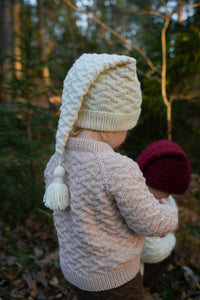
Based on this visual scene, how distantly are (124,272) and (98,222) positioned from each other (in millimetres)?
409

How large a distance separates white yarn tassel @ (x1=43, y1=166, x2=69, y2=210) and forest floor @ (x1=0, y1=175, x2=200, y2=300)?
1449mm

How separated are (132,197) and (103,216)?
0.22 m

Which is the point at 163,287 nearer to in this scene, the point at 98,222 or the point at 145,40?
the point at 98,222

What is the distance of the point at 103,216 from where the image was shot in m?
1.35

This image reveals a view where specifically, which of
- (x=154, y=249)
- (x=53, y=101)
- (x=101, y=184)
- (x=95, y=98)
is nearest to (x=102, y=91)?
(x=95, y=98)

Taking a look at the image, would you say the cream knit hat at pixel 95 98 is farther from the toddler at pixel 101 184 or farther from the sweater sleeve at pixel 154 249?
the sweater sleeve at pixel 154 249

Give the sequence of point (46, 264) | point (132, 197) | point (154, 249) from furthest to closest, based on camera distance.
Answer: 1. point (46, 264)
2. point (154, 249)
3. point (132, 197)

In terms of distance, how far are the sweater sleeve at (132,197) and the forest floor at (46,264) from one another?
1364mm

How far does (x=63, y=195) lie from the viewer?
131cm

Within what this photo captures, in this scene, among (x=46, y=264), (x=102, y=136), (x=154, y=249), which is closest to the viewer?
(x=102, y=136)

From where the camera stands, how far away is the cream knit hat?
1.28 m

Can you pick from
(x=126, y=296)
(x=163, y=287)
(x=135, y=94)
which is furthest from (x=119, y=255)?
(x=163, y=287)

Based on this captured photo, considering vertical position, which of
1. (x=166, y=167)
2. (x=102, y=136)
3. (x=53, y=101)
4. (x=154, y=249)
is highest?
(x=102, y=136)

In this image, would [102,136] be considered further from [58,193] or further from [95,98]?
[58,193]
